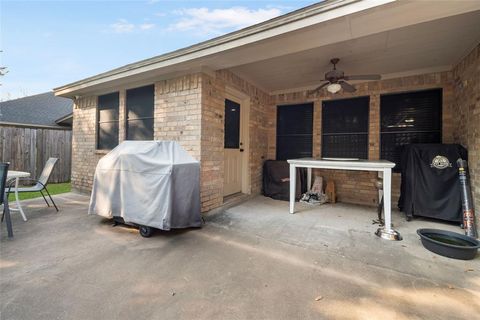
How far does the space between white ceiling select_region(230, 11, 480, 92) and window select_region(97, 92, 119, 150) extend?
3069 millimetres

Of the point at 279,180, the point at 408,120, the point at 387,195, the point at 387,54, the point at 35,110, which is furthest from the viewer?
the point at 35,110

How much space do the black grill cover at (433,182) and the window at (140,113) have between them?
15.7ft

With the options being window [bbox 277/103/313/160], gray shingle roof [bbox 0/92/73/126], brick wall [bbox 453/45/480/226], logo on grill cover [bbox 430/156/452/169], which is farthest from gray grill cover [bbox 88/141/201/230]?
gray shingle roof [bbox 0/92/73/126]

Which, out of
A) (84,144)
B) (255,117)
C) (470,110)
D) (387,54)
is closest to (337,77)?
(387,54)

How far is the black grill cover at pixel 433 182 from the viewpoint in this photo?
3.15 meters

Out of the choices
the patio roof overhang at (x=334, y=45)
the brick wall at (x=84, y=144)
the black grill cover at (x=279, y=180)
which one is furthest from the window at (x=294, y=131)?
the brick wall at (x=84, y=144)

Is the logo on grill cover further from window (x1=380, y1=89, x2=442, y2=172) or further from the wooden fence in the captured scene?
the wooden fence

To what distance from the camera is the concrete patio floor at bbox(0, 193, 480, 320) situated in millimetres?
1541

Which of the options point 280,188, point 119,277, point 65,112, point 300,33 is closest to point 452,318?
point 119,277

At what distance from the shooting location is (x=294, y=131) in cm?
531

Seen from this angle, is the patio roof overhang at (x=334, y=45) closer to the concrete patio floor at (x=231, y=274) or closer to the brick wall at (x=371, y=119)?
the brick wall at (x=371, y=119)

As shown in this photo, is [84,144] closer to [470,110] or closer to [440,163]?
[440,163]

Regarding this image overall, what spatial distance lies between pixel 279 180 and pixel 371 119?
235 centimetres

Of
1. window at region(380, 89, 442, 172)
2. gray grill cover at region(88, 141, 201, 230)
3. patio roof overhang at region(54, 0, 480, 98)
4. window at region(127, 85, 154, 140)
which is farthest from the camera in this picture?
window at region(127, 85, 154, 140)
